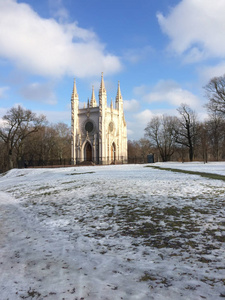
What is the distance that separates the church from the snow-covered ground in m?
37.3

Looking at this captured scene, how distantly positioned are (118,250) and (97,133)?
145ft

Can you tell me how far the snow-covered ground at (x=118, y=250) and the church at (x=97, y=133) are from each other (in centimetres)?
3733

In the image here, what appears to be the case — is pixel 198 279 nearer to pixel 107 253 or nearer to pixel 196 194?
pixel 107 253

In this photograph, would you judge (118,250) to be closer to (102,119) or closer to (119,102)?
(102,119)

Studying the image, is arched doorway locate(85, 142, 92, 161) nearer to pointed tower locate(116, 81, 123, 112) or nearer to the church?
the church

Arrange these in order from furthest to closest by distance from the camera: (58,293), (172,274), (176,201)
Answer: (176,201)
(172,274)
(58,293)

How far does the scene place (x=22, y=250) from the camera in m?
4.93

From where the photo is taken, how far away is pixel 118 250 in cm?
455

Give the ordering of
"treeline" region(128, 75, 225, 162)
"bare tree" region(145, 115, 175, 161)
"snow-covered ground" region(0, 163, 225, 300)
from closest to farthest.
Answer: "snow-covered ground" region(0, 163, 225, 300)
"treeline" region(128, 75, 225, 162)
"bare tree" region(145, 115, 175, 161)

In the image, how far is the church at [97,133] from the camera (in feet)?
154

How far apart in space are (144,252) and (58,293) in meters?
1.77

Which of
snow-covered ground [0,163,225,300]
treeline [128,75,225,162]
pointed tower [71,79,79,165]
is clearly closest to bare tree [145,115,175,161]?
treeline [128,75,225,162]

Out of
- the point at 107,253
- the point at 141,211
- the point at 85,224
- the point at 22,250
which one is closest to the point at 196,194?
the point at 141,211

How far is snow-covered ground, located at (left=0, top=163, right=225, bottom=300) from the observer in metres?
3.25
